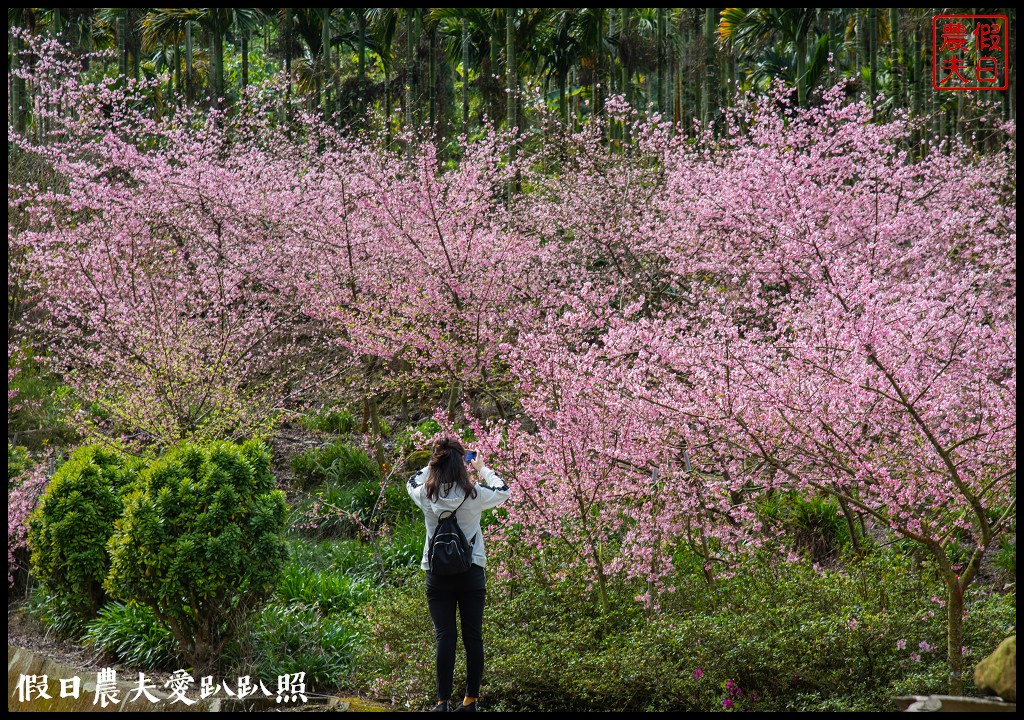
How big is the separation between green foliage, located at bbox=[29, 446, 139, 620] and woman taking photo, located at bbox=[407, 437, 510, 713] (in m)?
2.33

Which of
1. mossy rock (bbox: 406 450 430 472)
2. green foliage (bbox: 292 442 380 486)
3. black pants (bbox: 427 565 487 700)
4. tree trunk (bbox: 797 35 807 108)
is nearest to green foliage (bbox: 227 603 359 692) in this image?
black pants (bbox: 427 565 487 700)

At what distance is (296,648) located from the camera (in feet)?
16.9

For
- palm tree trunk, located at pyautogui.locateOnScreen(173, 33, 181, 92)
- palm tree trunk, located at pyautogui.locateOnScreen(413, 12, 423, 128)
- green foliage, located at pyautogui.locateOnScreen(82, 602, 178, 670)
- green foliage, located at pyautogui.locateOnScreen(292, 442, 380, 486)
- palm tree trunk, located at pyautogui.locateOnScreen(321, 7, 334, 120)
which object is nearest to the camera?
green foliage, located at pyautogui.locateOnScreen(82, 602, 178, 670)

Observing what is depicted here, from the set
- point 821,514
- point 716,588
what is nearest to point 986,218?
point 821,514

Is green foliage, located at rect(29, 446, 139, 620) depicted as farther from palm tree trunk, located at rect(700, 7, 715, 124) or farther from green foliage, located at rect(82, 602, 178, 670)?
palm tree trunk, located at rect(700, 7, 715, 124)

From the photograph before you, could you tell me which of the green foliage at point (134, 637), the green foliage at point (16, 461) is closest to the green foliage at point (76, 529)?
the green foliage at point (134, 637)

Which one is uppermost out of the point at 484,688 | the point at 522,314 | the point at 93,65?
the point at 93,65

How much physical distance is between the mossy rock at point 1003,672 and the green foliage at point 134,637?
4252 millimetres

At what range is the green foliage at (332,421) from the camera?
959 cm

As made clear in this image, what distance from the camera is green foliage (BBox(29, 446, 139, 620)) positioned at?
5070mm

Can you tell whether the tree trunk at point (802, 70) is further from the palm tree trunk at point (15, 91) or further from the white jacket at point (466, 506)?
the white jacket at point (466, 506)

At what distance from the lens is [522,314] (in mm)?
7863

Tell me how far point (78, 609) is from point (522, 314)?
4.29 meters

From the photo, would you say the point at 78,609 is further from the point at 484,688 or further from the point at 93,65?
the point at 93,65
